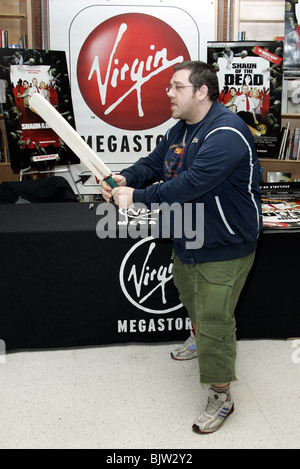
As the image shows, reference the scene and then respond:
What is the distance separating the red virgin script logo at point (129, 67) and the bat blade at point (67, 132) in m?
2.84

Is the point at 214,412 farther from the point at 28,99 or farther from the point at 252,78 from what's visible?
the point at 252,78

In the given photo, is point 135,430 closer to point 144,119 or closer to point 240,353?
point 240,353

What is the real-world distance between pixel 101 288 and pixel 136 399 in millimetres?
625

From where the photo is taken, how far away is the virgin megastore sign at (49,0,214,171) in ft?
15.0

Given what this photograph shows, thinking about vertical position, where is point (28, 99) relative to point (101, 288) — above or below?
above

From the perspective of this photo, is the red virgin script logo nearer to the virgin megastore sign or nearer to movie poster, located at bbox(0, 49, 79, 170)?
the virgin megastore sign

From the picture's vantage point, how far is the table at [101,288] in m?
2.58

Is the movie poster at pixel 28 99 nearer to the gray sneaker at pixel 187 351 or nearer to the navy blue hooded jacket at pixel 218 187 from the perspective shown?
the gray sneaker at pixel 187 351

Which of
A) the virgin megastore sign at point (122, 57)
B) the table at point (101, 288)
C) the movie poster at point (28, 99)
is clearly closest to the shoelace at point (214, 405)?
the table at point (101, 288)

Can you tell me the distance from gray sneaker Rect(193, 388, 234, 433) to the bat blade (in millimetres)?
994

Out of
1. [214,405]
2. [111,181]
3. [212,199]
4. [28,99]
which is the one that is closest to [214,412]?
[214,405]

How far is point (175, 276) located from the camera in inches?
92.4

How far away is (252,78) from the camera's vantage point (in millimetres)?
4605

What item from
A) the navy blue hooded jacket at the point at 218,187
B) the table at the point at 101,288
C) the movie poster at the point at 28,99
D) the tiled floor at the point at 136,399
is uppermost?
the movie poster at the point at 28,99
